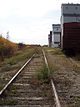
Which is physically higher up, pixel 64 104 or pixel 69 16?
pixel 69 16

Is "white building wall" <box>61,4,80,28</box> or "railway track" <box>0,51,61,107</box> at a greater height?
"white building wall" <box>61,4,80,28</box>

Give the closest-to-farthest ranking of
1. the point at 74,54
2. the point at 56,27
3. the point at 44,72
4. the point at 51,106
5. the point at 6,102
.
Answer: the point at 51,106 → the point at 6,102 → the point at 44,72 → the point at 74,54 → the point at 56,27

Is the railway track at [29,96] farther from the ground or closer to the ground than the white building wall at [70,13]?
closer to the ground

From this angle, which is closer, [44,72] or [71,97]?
[71,97]

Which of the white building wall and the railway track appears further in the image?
the white building wall

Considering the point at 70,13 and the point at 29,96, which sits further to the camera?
the point at 70,13

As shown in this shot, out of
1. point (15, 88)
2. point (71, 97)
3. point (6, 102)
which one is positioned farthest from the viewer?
point (15, 88)

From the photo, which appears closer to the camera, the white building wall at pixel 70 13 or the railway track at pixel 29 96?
the railway track at pixel 29 96

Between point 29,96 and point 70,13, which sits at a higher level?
point 70,13

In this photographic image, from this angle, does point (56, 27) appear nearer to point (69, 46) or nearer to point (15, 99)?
point (69, 46)

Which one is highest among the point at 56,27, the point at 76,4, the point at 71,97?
the point at 76,4

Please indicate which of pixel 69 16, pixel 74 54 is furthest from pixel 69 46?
pixel 69 16

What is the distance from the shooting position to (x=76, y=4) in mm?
35250

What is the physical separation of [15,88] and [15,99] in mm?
1016
